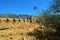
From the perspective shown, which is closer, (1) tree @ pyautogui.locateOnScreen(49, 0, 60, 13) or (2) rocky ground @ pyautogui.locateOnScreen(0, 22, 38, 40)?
(2) rocky ground @ pyautogui.locateOnScreen(0, 22, 38, 40)

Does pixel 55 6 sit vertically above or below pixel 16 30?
above

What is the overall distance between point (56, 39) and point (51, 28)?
4.77ft

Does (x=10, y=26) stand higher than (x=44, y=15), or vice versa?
(x=44, y=15)

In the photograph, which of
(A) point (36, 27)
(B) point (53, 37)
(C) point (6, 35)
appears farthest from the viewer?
(A) point (36, 27)

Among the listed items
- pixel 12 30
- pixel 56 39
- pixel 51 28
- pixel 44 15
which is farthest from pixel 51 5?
pixel 12 30

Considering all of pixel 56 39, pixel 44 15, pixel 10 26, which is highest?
pixel 44 15

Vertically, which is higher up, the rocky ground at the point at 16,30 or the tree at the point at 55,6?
the tree at the point at 55,6

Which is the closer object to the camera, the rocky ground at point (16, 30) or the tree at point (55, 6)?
the rocky ground at point (16, 30)

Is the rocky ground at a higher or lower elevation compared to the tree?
lower

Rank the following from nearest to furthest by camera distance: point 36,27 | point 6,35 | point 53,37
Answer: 1. point 6,35
2. point 53,37
3. point 36,27

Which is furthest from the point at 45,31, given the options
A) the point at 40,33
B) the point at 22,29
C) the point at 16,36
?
the point at 16,36

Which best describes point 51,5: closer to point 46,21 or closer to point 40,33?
point 46,21

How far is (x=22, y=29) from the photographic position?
1636 cm

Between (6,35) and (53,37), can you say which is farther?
(53,37)
